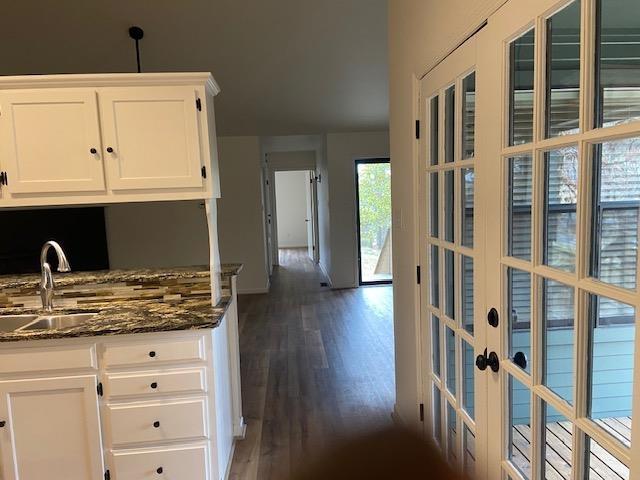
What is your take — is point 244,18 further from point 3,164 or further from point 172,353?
point 172,353

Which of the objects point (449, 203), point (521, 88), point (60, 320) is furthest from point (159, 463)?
point (521, 88)

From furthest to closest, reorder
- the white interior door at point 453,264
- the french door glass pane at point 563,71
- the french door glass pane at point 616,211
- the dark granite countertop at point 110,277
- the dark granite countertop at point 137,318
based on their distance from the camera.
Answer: the dark granite countertop at point 110,277 → the dark granite countertop at point 137,318 → the white interior door at point 453,264 → the french door glass pane at point 563,71 → the french door glass pane at point 616,211

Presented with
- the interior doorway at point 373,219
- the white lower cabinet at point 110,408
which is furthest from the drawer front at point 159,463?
the interior doorway at point 373,219

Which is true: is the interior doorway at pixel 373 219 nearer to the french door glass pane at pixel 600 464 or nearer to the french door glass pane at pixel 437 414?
the french door glass pane at pixel 437 414

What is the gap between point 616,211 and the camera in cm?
97

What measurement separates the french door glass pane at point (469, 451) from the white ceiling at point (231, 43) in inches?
131

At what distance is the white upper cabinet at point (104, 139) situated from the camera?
2074 millimetres

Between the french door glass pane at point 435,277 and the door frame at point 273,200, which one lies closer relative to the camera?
the french door glass pane at point 435,277

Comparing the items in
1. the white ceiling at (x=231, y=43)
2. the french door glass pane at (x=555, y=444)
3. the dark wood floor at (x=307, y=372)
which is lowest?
the dark wood floor at (x=307, y=372)

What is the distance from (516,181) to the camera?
1360mm

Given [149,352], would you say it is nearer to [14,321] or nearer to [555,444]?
[14,321]

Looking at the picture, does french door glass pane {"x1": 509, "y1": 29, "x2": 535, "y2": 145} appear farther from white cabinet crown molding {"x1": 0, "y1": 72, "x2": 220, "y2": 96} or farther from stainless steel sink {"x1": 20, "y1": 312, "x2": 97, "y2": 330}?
stainless steel sink {"x1": 20, "y1": 312, "x2": 97, "y2": 330}

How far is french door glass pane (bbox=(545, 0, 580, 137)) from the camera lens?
3.49 feet

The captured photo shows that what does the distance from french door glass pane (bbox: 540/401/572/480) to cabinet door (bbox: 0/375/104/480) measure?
1.84 m
